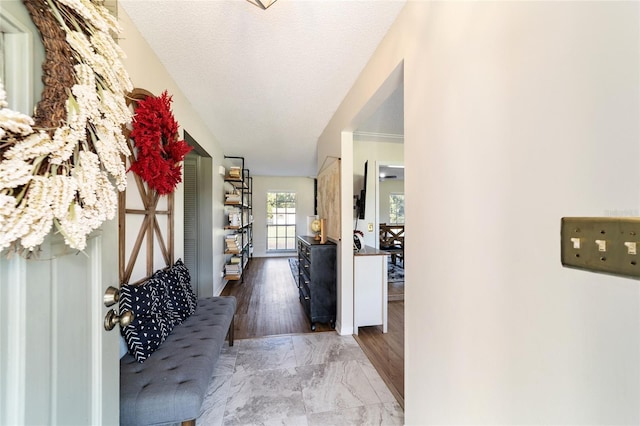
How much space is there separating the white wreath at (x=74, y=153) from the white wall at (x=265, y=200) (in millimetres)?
6626

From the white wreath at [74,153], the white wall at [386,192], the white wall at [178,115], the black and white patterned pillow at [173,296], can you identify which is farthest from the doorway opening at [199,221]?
the white wall at [386,192]

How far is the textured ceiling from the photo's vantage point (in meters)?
1.33

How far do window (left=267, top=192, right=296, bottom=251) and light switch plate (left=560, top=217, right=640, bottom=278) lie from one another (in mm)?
7064

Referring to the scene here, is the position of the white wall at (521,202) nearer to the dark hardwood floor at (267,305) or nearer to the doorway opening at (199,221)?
the dark hardwood floor at (267,305)

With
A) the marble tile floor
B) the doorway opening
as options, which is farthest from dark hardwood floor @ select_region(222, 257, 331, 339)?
the doorway opening

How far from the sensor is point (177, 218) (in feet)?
7.35

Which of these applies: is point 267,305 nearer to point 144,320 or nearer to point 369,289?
point 369,289

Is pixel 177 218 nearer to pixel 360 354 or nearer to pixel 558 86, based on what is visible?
pixel 360 354

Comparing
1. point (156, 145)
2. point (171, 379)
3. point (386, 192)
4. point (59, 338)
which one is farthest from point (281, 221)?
point (59, 338)

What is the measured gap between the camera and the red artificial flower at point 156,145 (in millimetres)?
1485

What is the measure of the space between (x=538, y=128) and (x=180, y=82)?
2.52m

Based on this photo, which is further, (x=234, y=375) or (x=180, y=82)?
(x=180, y=82)

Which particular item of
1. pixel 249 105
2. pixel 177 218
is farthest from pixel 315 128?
pixel 177 218

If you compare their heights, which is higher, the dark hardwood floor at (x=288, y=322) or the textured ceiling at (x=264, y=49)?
the textured ceiling at (x=264, y=49)
